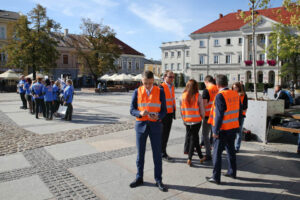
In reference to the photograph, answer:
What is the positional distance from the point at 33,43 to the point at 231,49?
130 feet

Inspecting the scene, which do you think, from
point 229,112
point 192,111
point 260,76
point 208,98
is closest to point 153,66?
point 260,76

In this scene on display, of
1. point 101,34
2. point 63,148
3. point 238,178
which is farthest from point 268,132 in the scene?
point 101,34

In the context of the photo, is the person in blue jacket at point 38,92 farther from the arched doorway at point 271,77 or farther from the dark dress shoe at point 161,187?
the arched doorway at point 271,77

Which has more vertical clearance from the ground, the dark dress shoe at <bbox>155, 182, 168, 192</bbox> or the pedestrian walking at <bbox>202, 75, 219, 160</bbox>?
the pedestrian walking at <bbox>202, 75, 219, 160</bbox>

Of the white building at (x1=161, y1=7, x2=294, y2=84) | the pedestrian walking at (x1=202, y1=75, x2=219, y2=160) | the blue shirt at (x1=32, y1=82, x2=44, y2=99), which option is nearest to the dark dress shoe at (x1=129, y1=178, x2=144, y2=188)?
the pedestrian walking at (x1=202, y1=75, x2=219, y2=160)

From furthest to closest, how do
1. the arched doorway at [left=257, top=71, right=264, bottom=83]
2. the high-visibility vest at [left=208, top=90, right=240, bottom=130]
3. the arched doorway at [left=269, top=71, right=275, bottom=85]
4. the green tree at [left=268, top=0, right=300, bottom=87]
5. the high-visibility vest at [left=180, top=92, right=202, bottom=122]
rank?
the arched doorway at [left=257, top=71, right=264, bottom=83] < the arched doorway at [left=269, top=71, right=275, bottom=85] < the green tree at [left=268, top=0, right=300, bottom=87] < the high-visibility vest at [left=180, top=92, right=202, bottom=122] < the high-visibility vest at [left=208, top=90, right=240, bottom=130]

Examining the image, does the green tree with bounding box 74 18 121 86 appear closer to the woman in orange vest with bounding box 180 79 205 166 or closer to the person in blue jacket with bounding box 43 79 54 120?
the person in blue jacket with bounding box 43 79 54 120

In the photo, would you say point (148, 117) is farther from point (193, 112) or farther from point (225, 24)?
point (225, 24)

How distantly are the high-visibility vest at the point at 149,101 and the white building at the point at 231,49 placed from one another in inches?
1904

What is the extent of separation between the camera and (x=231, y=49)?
52625mm

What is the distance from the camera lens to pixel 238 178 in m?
4.46

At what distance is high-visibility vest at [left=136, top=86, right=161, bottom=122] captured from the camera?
3910 mm

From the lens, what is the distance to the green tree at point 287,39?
11.5 m

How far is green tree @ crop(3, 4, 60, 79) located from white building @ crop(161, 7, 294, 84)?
34446 mm
